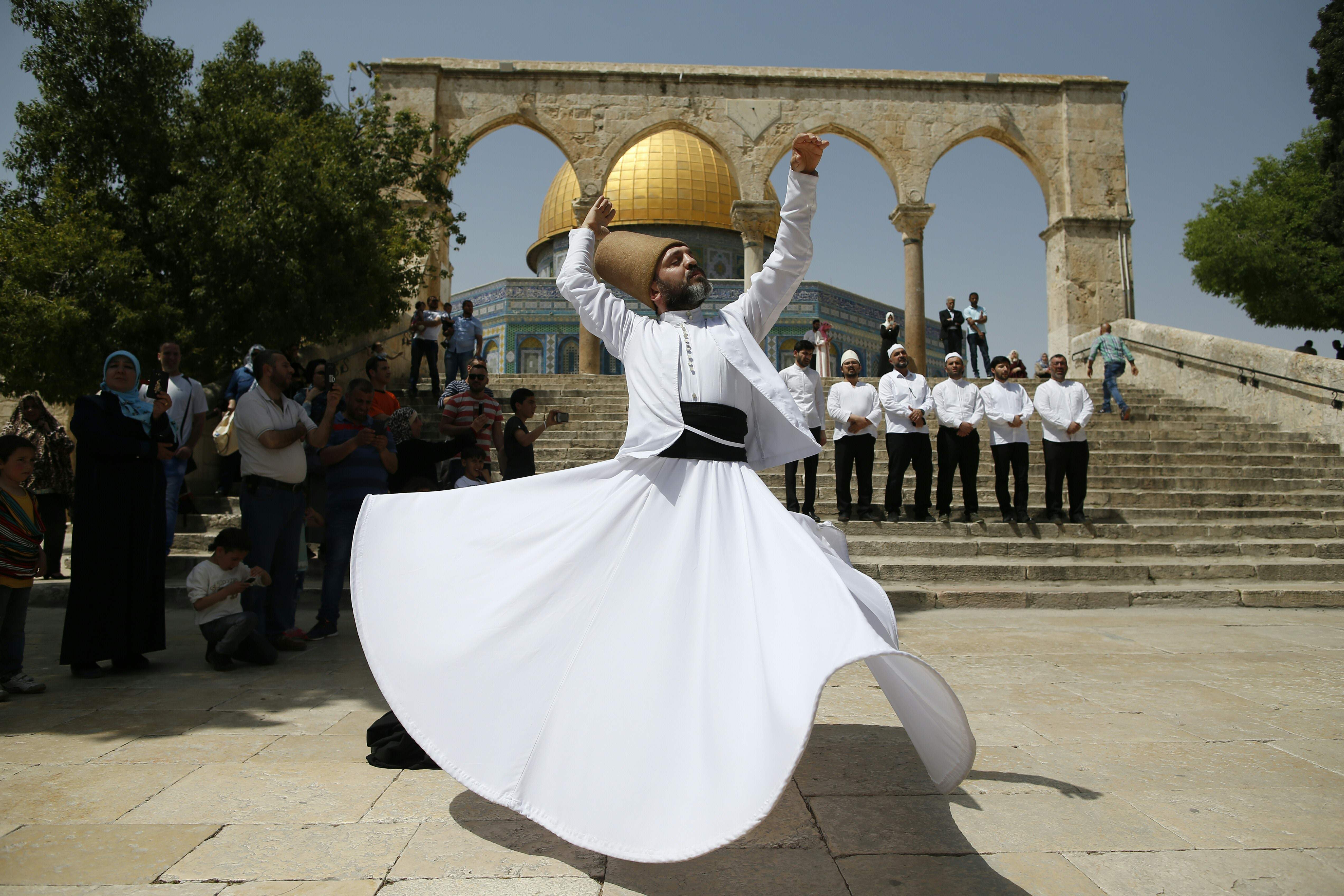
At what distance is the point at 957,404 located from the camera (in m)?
8.82

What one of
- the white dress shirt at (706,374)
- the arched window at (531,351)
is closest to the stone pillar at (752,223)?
the white dress shirt at (706,374)

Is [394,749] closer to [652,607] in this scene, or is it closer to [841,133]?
[652,607]

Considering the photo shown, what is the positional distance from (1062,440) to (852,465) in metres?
2.17

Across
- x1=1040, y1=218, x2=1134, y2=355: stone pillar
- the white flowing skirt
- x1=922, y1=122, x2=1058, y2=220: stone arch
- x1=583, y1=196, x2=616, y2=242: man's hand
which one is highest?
x1=922, y1=122, x2=1058, y2=220: stone arch

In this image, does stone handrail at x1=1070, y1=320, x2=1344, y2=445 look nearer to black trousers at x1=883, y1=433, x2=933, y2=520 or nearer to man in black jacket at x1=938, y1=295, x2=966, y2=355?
man in black jacket at x1=938, y1=295, x2=966, y2=355

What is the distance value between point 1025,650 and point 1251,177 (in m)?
28.2

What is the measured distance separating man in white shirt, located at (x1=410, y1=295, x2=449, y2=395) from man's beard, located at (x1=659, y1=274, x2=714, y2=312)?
1138 centimetres

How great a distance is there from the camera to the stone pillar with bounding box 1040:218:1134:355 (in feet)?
64.3

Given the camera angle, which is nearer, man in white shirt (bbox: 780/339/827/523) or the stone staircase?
the stone staircase

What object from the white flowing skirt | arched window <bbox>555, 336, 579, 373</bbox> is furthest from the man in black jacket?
arched window <bbox>555, 336, 579, 373</bbox>

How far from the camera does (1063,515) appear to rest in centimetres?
905

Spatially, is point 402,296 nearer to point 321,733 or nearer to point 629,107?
point 629,107

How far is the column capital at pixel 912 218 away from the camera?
1952cm

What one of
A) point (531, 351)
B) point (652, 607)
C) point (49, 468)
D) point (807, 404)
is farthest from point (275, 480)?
point (531, 351)
